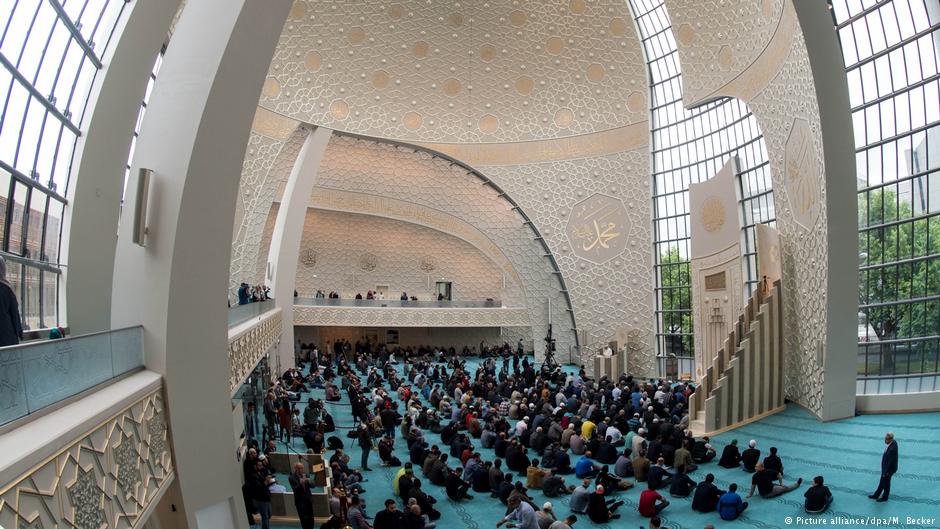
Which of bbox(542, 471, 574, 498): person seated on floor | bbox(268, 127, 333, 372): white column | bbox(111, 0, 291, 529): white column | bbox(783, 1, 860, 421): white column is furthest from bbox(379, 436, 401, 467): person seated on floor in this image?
bbox(268, 127, 333, 372): white column

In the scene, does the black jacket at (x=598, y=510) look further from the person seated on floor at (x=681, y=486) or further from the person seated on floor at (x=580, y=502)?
the person seated on floor at (x=681, y=486)

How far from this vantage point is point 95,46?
1097cm

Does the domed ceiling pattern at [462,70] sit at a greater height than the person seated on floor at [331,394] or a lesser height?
greater

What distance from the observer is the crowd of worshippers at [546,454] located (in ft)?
33.3

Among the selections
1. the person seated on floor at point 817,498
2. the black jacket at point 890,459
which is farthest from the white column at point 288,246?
the black jacket at point 890,459

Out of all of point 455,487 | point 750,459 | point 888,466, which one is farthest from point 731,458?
point 455,487

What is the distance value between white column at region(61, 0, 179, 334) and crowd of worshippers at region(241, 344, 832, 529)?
5000 millimetres

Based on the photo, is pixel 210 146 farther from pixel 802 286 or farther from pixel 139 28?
pixel 802 286

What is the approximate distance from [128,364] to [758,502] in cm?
992

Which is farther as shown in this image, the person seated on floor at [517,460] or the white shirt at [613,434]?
the white shirt at [613,434]

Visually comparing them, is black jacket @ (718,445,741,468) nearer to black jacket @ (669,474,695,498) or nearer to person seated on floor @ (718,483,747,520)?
black jacket @ (669,474,695,498)

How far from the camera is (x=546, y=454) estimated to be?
43.8 ft

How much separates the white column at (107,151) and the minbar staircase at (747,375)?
13.8 m

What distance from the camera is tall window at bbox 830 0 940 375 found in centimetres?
1437
